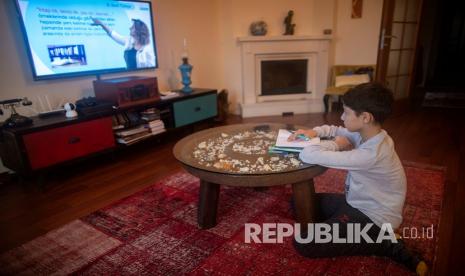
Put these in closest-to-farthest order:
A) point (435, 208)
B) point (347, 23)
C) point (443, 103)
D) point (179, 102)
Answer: point (435, 208)
point (179, 102)
point (347, 23)
point (443, 103)

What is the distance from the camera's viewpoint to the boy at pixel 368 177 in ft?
3.97

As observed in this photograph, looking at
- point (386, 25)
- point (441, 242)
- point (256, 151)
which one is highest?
point (386, 25)

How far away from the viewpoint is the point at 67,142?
2.31 metres

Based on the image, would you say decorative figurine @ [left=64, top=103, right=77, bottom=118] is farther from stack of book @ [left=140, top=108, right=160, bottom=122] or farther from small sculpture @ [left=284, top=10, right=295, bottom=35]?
small sculpture @ [left=284, top=10, right=295, bottom=35]

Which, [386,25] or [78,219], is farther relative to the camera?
[386,25]

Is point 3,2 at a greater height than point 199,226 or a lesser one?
greater

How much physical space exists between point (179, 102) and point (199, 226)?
175 cm

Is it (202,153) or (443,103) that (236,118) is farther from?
(443,103)

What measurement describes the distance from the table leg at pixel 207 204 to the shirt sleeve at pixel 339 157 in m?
0.53

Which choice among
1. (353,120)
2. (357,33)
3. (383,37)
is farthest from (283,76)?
(353,120)

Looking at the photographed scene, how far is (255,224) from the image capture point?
1671 millimetres

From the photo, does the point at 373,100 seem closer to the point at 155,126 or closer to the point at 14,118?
the point at 155,126

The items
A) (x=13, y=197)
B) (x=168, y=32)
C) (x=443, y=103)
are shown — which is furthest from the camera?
(x=443, y=103)

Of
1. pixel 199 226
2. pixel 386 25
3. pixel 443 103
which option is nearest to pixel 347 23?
pixel 386 25
